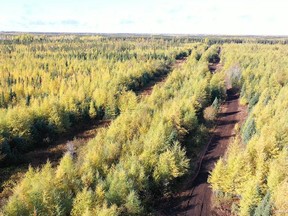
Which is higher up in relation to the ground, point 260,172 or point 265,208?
point 260,172

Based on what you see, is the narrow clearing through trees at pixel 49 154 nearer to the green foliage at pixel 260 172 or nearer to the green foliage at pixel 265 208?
the green foliage at pixel 260 172

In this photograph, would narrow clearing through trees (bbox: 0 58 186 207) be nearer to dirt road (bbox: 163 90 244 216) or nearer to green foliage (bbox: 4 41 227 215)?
green foliage (bbox: 4 41 227 215)

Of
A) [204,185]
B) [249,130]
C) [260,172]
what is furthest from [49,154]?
[249,130]

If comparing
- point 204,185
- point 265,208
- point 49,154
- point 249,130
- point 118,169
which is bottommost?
point 204,185

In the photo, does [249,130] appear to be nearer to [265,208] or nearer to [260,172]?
[260,172]

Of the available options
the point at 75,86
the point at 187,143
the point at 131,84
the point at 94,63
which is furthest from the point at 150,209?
the point at 94,63

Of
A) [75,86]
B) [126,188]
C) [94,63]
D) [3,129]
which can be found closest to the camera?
[126,188]

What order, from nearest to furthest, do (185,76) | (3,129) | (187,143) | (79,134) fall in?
(3,129) < (187,143) < (79,134) < (185,76)

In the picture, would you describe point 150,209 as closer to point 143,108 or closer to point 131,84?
point 143,108
